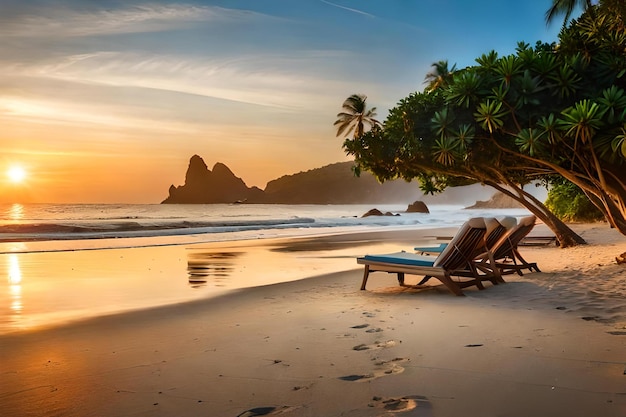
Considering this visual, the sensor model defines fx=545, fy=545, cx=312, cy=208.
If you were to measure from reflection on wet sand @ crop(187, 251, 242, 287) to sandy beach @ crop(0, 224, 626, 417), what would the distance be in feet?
8.24

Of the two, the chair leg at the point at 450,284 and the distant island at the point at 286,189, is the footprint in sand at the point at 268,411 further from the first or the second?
the distant island at the point at 286,189

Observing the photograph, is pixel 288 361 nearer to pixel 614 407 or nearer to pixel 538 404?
pixel 538 404

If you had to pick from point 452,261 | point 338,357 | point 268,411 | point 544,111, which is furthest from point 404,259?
point 544,111

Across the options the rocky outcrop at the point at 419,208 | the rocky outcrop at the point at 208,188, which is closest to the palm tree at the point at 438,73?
the rocky outcrop at the point at 419,208

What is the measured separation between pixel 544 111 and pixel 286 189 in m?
173

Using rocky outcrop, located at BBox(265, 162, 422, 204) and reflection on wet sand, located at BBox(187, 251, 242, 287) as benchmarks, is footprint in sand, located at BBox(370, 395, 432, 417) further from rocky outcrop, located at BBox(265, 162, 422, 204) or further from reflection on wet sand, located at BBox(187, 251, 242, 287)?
rocky outcrop, located at BBox(265, 162, 422, 204)

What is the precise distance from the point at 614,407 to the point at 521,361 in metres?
1.15

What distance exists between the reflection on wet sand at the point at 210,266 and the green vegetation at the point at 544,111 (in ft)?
18.5

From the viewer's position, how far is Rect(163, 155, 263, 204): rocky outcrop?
589ft

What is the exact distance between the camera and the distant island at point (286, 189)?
179 metres

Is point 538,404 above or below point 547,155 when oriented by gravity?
below

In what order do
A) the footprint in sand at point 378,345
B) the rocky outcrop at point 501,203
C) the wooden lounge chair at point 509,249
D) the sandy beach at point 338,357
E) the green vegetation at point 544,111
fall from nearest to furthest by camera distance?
1. the sandy beach at point 338,357
2. the footprint in sand at point 378,345
3. the wooden lounge chair at point 509,249
4. the green vegetation at point 544,111
5. the rocky outcrop at point 501,203

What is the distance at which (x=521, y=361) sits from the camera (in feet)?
15.4

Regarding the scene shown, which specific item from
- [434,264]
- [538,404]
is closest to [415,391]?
[538,404]
